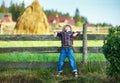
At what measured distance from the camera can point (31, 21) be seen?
37656 mm

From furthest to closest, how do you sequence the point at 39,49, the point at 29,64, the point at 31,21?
the point at 31,21 < the point at 39,49 < the point at 29,64

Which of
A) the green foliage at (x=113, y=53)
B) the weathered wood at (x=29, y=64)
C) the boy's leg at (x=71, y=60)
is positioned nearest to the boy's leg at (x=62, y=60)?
the boy's leg at (x=71, y=60)

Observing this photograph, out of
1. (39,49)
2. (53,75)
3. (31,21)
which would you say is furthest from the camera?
(31,21)

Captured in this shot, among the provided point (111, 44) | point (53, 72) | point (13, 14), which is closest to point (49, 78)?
point (53, 72)

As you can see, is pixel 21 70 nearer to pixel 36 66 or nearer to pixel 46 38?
pixel 36 66

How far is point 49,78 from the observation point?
12.3 m

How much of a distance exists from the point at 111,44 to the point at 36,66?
2838 millimetres

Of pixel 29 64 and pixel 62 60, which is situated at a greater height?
pixel 62 60

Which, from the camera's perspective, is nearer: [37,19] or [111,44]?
[111,44]

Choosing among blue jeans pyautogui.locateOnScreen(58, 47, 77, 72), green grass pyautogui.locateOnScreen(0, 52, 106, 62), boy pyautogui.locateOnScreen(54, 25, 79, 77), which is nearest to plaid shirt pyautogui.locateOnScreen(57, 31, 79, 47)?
boy pyautogui.locateOnScreen(54, 25, 79, 77)

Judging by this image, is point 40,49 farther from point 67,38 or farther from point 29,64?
point 67,38

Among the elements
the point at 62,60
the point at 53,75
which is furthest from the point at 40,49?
the point at 53,75

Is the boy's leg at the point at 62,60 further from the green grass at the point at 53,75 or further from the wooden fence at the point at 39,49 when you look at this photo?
the wooden fence at the point at 39,49

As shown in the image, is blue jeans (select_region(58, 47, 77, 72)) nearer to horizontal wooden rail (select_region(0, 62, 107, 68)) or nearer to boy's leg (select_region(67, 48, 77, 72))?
boy's leg (select_region(67, 48, 77, 72))
